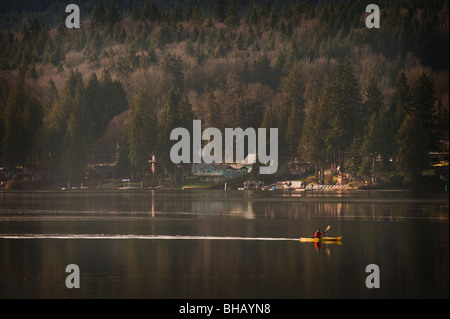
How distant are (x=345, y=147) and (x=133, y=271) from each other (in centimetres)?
13742

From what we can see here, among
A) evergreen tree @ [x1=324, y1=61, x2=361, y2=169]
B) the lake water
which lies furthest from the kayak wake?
evergreen tree @ [x1=324, y1=61, x2=361, y2=169]

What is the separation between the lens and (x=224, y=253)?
62875 mm

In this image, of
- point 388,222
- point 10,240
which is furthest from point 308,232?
point 10,240

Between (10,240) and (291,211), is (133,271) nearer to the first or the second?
(10,240)

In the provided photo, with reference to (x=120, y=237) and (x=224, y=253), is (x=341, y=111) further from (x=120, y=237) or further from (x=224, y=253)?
(x=224, y=253)

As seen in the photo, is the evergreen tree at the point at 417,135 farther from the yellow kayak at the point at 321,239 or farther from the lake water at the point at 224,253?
the yellow kayak at the point at 321,239

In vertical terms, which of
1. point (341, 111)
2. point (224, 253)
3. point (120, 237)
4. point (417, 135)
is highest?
point (341, 111)

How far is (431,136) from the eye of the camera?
543 ft

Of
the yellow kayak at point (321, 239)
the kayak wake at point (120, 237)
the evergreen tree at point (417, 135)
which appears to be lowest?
the kayak wake at point (120, 237)

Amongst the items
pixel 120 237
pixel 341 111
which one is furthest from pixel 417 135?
pixel 120 237

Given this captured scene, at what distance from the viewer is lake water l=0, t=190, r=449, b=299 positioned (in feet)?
155

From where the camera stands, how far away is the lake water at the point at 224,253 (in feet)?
155

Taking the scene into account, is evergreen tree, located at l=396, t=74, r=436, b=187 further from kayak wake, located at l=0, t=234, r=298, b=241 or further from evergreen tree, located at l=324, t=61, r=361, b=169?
kayak wake, located at l=0, t=234, r=298, b=241

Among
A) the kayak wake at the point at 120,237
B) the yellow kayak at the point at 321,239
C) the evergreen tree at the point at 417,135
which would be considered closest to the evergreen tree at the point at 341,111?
the evergreen tree at the point at 417,135
